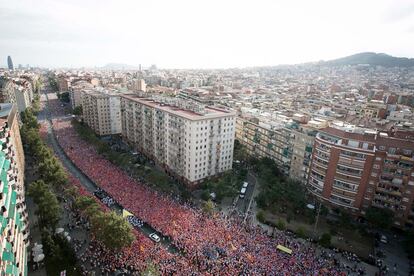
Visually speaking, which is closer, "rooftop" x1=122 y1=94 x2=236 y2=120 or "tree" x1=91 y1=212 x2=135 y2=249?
"tree" x1=91 y1=212 x2=135 y2=249

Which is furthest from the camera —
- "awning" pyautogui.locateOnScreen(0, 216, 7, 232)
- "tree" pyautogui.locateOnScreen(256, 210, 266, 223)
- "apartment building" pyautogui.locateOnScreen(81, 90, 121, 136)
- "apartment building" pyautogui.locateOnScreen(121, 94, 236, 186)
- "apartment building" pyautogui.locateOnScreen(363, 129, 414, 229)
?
"apartment building" pyautogui.locateOnScreen(81, 90, 121, 136)

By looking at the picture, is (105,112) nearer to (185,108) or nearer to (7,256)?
(185,108)

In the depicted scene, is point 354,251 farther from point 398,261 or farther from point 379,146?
point 379,146

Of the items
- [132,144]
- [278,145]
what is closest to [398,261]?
[278,145]

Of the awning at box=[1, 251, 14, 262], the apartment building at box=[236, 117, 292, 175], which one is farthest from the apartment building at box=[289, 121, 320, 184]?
the awning at box=[1, 251, 14, 262]

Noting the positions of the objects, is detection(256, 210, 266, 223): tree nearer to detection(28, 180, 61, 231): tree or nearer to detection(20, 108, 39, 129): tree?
detection(28, 180, 61, 231): tree

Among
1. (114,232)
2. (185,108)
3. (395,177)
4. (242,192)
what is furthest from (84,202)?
(395,177)
